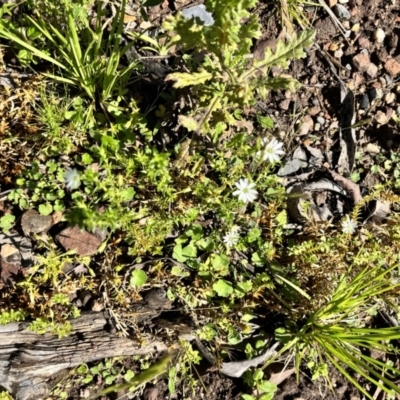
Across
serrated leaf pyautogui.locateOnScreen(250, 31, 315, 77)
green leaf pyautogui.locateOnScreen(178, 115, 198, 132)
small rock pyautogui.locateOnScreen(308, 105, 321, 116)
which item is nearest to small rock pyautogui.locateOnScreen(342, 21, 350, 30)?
small rock pyautogui.locateOnScreen(308, 105, 321, 116)

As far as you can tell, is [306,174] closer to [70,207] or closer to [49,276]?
[70,207]

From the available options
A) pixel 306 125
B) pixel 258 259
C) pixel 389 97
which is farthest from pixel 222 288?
pixel 389 97

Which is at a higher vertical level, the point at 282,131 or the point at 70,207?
the point at 282,131

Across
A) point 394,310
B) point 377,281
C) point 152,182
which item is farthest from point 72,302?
point 394,310

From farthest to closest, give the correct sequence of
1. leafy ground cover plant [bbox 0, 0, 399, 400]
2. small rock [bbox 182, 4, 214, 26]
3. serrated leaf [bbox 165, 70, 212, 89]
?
1. small rock [bbox 182, 4, 214, 26]
2. leafy ground cover plant [bbox 0, 0, 399, 400]
3. serrated leaf [bbox 165, 70, 212, 89]

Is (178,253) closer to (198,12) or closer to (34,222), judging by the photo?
(34,222)

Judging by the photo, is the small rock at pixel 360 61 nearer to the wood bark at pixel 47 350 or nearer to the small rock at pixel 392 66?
the small rock at pixel 392 66

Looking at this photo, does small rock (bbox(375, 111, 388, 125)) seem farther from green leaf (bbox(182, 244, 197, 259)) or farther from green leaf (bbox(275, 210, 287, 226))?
green leaf (bbox(182, 244, 197, 259))

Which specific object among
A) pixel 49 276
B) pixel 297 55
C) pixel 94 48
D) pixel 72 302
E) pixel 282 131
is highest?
pixel 297 55
